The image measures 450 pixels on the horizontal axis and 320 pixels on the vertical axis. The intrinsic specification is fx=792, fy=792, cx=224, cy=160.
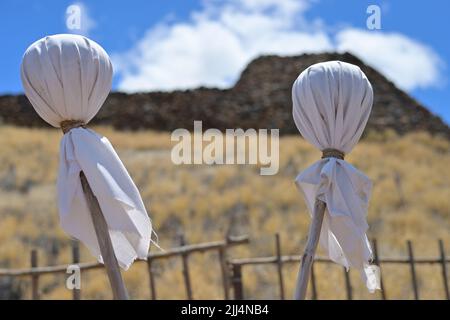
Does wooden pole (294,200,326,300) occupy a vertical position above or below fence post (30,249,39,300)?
below

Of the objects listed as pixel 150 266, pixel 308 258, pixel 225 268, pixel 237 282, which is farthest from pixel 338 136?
pixel 225 268

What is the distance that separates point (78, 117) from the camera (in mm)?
3080

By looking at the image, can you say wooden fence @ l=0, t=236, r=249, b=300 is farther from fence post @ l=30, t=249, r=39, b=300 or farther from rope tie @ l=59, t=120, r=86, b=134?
rope tie @ l=59, t=120, r=86, b=134

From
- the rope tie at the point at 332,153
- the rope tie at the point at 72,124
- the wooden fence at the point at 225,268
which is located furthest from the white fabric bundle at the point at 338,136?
the wooden fence at the point at 225,268

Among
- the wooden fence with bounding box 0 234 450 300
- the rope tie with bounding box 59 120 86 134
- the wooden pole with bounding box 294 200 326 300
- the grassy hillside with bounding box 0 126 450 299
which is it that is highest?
the grassy hillside with bounding box 0 126 450 299

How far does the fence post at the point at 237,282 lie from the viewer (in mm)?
6820

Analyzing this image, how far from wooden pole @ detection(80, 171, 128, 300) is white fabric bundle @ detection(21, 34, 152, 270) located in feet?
0.09

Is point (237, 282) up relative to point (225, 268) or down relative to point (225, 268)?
down

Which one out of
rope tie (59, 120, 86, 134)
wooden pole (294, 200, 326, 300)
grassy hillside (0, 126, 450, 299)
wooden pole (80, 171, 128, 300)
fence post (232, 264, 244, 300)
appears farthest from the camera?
grassy hillside (0, 126, 450, 299)

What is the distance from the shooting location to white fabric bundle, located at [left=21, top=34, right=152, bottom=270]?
298 centimetres

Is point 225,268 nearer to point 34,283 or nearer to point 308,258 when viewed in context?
point 34,283

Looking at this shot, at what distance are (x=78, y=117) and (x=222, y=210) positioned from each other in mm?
10757

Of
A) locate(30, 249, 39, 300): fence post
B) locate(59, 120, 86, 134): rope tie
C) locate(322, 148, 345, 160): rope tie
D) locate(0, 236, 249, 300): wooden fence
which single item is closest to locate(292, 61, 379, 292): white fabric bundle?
locate(322, 148, 345, 160): rope tie

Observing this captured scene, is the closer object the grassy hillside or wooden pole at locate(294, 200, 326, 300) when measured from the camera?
wooden pole at locate(294, 200, 326, 300)
